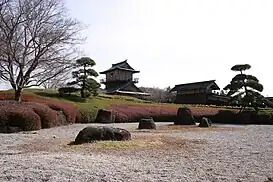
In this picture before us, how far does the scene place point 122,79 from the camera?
5331 centimetres

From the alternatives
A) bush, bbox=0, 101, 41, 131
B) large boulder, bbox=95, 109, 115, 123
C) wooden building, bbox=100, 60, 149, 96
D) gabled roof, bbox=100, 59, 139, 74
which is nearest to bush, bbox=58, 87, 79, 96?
large boulder, bbox=95, 109, 115, 123

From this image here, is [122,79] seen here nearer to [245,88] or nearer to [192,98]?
[192,98]

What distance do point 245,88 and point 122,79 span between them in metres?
22.3

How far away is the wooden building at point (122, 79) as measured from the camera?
174 ft

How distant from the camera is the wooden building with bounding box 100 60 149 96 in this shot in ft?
174

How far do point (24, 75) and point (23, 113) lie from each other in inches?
258

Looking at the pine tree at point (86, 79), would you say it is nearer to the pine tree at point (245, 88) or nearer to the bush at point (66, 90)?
the bush at point (66, 90)

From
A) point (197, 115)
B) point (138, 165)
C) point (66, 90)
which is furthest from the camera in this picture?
point (66, 90)

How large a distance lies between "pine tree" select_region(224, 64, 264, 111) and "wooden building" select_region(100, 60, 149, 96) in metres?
20.7

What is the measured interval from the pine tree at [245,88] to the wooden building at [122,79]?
2067cm

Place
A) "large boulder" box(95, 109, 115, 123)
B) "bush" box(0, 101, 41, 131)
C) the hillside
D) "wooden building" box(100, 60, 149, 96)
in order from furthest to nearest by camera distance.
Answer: "wooden building" box(100, 60, 149, 96) → "large boulder" box(95, 109, 115, 123) → the hillside → "bush" box(0, 101, 41, 131)

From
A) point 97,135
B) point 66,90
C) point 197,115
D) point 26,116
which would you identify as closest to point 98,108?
point 66,90

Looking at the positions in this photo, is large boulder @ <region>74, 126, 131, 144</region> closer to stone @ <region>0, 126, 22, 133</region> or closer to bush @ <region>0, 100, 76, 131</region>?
stone @ <region>0, 126, 22, 133</region>

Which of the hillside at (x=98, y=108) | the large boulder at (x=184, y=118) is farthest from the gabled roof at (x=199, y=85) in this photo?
the large boulder at (x=184, y=118)
